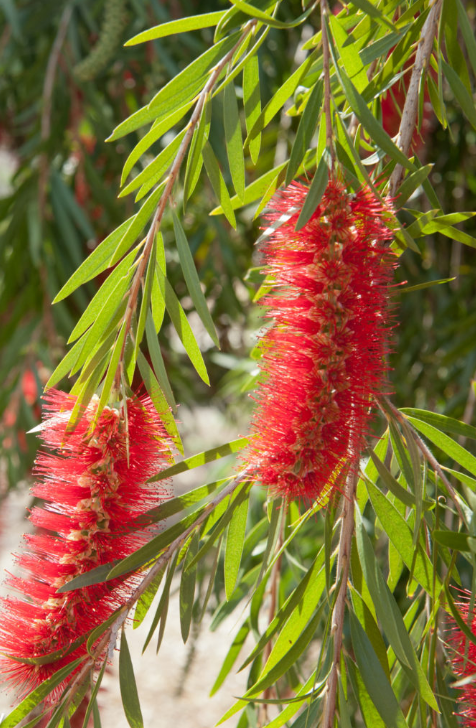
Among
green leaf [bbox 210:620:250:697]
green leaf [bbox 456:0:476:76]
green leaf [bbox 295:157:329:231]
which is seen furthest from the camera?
green leaf [bbox 210:620:250:697]

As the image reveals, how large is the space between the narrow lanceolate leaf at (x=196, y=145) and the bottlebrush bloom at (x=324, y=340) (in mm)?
Answer: 75

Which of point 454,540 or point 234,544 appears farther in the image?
point 234,544

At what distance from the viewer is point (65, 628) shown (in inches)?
19.0

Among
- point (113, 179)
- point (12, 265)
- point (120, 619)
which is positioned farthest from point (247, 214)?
point (120, 619)

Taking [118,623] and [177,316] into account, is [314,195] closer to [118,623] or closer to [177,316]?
[177,316]

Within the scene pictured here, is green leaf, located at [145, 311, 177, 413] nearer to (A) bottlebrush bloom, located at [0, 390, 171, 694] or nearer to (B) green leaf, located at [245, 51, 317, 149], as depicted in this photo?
(A) bottlebrush bloom, located at [0, 390, 171, 694]

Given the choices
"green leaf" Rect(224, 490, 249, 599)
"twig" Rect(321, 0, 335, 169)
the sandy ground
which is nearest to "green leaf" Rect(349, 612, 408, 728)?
"green leaf" Rect(224, 490, 249, 599)

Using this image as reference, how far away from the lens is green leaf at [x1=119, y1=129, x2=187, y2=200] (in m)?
0.48

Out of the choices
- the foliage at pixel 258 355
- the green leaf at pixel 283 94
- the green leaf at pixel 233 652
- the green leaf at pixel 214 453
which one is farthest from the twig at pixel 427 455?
the green leaf at pixel 233 652

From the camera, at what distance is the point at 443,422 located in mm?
532

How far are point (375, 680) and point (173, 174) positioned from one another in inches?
14.2

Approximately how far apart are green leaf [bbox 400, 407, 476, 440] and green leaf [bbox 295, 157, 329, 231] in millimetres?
197

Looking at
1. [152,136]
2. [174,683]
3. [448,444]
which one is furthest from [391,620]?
[174,683]

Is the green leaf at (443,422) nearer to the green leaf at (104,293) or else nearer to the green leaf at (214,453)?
the green leaf at (214,453)
